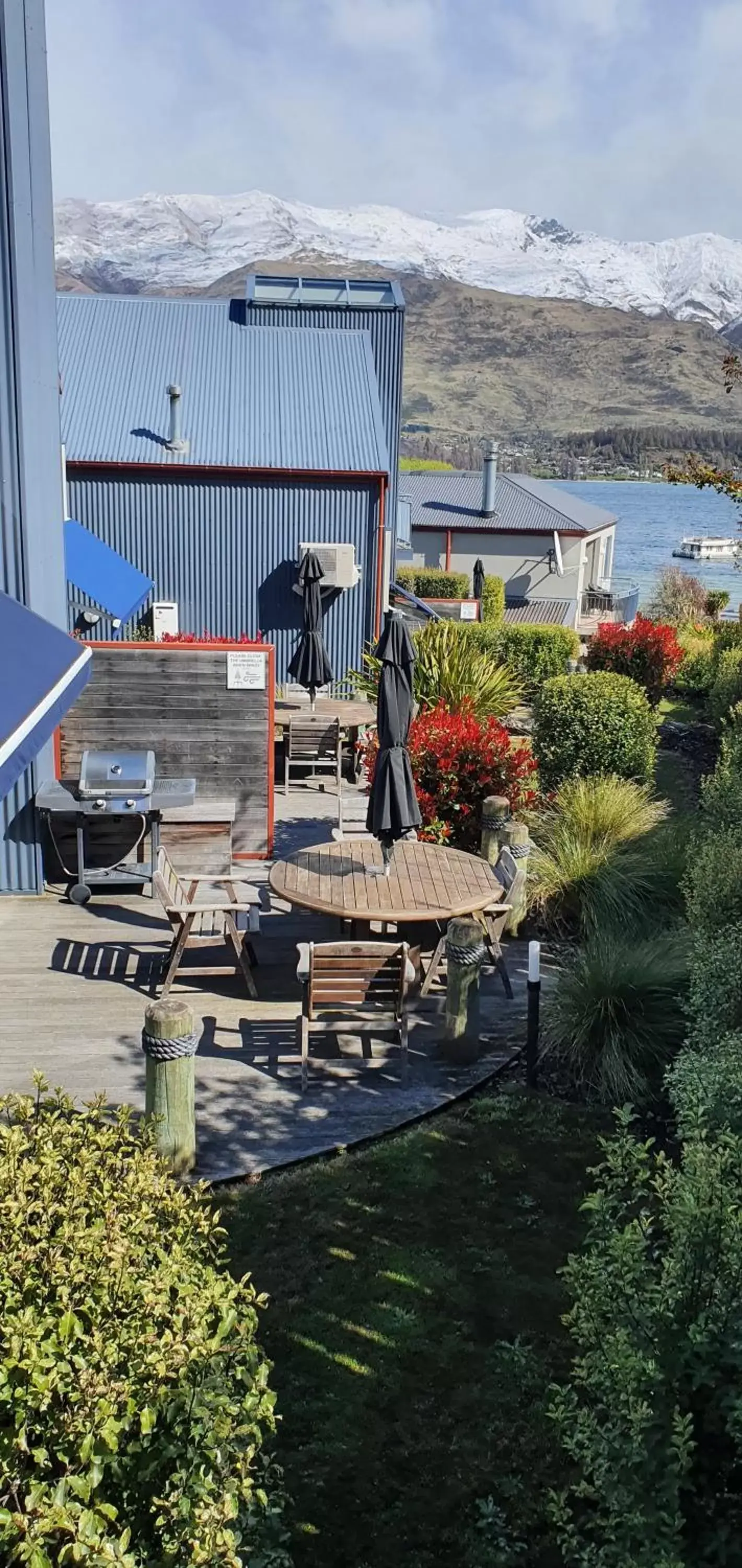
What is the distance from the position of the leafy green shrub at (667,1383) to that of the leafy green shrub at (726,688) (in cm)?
1239

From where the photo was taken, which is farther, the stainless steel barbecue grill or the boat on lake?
the boat on lake

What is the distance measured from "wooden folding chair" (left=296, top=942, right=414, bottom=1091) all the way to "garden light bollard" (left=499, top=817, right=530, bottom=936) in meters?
2.33

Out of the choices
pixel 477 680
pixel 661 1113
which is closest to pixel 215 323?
pixel 477 680

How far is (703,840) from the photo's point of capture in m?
8.71

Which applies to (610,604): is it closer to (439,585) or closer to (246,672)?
(439,585)

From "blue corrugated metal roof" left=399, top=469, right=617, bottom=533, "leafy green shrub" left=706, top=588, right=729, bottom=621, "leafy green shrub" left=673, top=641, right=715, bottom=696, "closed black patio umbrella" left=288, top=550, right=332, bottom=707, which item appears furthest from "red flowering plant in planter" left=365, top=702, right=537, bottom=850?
"blue corrugated metal roof" left=399, top=469, right=617, bottom=533

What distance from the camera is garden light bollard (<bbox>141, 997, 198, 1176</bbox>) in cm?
583

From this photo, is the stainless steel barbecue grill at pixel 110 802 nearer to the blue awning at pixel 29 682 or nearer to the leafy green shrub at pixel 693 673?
the blue awning at pixel 29 682

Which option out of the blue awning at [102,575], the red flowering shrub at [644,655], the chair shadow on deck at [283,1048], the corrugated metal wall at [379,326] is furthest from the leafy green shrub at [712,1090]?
the corrugated metal wall at [379,326]

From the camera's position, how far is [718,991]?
609 cm

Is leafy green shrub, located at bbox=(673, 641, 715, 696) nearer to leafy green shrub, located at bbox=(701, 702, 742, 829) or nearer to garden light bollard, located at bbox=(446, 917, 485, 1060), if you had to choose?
leafy green shrub, located at bbox=(701, 702, 742, 829)

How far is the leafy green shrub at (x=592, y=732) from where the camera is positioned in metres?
12.8

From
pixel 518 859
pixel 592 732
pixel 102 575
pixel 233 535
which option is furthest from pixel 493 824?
pixel 233 535

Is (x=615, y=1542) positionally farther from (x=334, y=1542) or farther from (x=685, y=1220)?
(x=334, y=1542)
